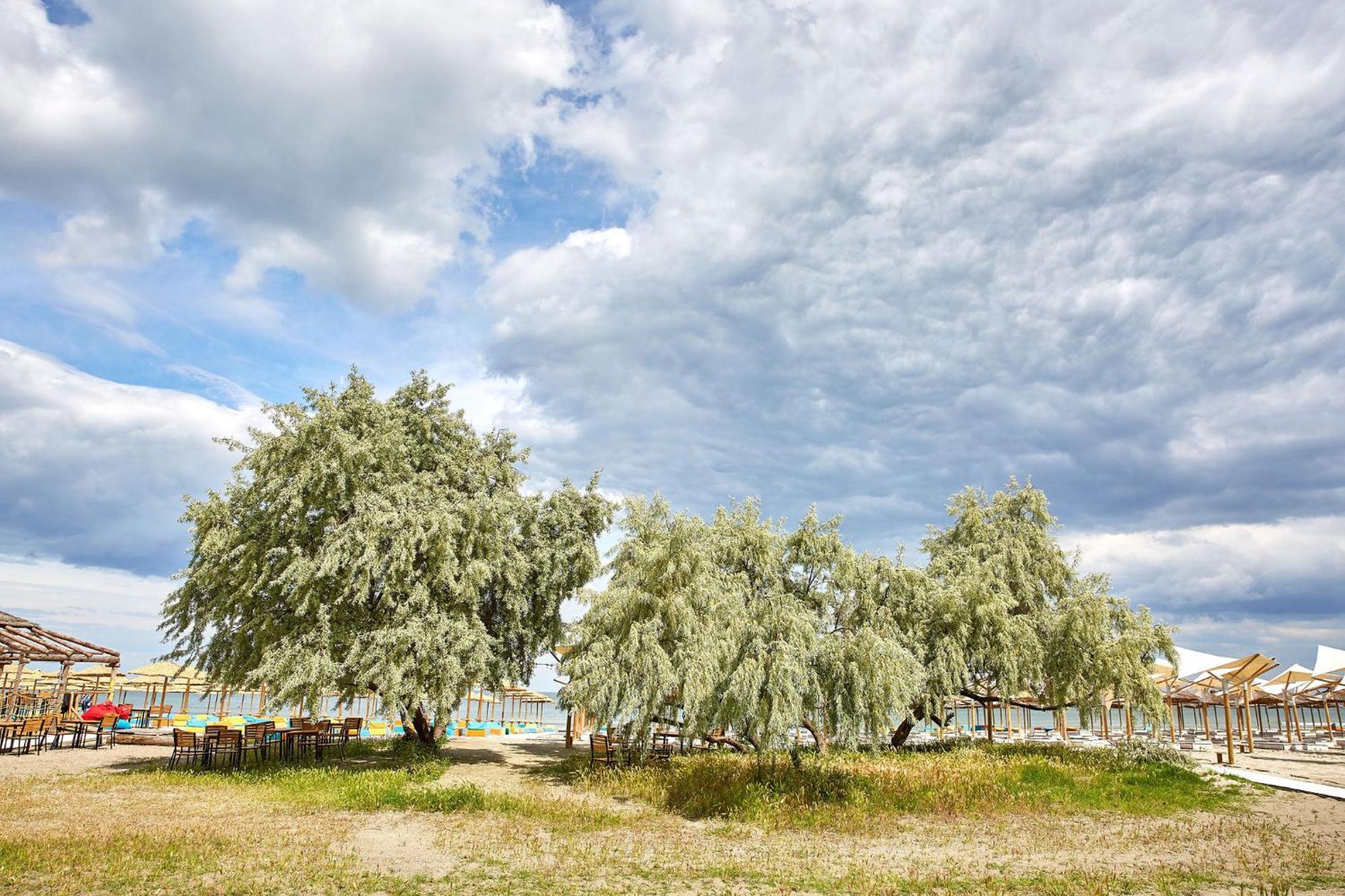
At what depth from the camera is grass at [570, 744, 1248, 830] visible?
14984 mm

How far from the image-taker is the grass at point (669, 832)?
31.8 feet

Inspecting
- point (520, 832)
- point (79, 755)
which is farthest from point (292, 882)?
point (79, 755)

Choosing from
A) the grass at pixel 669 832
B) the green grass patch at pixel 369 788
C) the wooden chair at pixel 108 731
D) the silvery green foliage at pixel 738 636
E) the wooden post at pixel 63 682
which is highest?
the silvery green foliage at pixel 738 636

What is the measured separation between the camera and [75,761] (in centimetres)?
2183

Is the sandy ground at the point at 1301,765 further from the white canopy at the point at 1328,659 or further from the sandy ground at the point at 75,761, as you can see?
the sandy ground at the point at 75,761

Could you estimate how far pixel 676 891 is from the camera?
931cm

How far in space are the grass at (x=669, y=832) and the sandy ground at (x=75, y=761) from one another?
1559 millimetres

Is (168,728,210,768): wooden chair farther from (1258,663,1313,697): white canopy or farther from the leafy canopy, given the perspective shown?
(1258,663,1313,697): white canopy

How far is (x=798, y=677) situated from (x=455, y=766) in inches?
480

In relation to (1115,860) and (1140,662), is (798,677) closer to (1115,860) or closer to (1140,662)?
(1115,860)

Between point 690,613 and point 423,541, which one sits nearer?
point 690,613

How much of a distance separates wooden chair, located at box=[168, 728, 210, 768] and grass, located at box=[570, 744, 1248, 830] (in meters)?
10.1

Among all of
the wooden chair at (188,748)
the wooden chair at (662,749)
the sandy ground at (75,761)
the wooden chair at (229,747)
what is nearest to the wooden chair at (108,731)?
the sandy ground at (75,761)

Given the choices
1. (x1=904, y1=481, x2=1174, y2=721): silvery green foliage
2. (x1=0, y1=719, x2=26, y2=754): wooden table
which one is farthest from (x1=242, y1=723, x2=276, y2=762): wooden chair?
(x1=904, y1=481, x2=1174, y2=721): silvery green foliage
